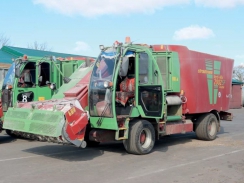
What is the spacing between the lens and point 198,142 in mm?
11453

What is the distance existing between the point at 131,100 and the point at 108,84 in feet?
3.50

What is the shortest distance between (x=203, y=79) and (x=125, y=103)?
12.2 feet

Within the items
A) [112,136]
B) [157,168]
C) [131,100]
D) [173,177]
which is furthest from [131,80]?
[173,177]

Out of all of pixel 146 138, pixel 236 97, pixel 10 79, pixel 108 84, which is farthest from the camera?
pixel 236 97

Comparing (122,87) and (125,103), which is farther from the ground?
(122,87)

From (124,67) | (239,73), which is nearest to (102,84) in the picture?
(124,67)

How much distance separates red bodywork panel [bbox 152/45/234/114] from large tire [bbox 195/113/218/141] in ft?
1.00

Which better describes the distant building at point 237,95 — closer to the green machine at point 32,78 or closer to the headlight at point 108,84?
the green machine at point 32,78

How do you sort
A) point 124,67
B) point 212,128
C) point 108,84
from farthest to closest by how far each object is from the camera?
point 212,128 < point 124,67 < point 108,84

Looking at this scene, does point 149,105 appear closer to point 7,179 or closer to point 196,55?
point 196,55

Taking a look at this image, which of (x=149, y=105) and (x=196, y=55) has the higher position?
(x=196, y=55)

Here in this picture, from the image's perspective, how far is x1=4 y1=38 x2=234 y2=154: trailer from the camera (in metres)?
7.63

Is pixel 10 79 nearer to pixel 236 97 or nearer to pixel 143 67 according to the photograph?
pixel 143 67

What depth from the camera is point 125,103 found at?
8.66m
